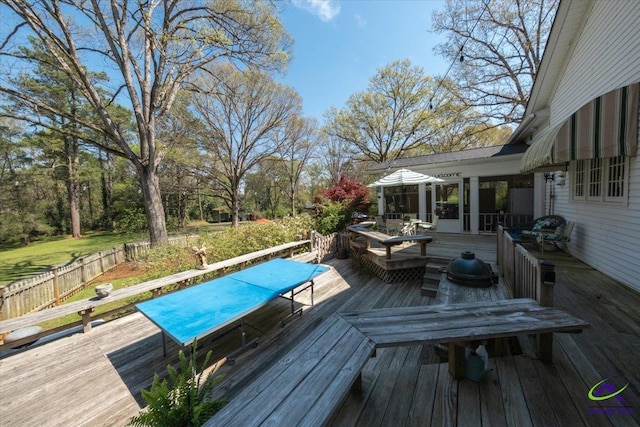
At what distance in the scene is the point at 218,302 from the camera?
11.3 feet

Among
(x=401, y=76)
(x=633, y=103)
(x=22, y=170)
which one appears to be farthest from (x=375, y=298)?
(x=22, y=170)

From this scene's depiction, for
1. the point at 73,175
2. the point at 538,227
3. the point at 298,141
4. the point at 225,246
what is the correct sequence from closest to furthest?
the point at 538,227 < the point at 225,246 < the point at 73,175 < the point at 298,141

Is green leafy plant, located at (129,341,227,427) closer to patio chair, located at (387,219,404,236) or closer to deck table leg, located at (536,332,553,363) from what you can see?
deck table leg, located at (536,332,553,363)

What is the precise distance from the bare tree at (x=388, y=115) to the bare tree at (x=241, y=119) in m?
4.81

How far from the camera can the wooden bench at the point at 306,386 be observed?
1.28 meters

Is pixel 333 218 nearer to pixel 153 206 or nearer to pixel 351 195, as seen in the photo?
pixel 351 195

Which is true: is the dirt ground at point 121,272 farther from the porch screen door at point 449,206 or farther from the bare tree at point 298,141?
the bare tree at point 298,141

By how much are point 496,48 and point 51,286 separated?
67.9 ft

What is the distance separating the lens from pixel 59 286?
6.73 metres

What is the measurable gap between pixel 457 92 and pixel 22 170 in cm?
3070

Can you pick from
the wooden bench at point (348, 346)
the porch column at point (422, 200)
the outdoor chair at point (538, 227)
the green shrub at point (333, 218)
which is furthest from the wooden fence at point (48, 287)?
the porch column at point (422, 200)

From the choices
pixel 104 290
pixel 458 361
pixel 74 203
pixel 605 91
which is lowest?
pixel 458 361

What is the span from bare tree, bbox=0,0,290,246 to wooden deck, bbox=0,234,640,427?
5.90 m

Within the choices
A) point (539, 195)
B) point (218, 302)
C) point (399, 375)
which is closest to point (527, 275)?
point (399, 375)
